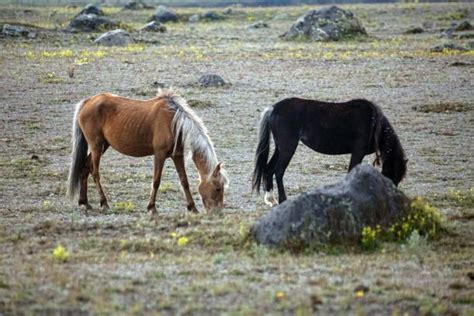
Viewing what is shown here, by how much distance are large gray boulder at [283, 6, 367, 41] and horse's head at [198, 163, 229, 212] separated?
100 ft

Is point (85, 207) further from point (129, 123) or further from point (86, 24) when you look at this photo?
point (86, 24)

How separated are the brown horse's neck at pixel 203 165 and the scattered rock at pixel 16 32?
3194 centimetres

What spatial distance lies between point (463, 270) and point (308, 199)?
1.87m

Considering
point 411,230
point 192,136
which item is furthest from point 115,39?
point 411,230

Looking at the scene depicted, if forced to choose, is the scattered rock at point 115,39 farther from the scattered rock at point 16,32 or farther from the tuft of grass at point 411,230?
the tuft of grass at point 411,230

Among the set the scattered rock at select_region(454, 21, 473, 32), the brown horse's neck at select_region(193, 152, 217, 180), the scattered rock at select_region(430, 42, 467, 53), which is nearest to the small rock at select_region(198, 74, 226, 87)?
the scattered rock at select_region(430, 42, 467, 53)

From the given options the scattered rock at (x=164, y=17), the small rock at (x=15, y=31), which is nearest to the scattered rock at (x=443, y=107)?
the small rock at (x=15, y=31)

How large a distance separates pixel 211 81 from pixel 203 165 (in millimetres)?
14800

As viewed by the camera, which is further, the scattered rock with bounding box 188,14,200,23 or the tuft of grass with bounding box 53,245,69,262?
the scattered rock with bounding box 188,14,200,23

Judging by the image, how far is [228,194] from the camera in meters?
15.5

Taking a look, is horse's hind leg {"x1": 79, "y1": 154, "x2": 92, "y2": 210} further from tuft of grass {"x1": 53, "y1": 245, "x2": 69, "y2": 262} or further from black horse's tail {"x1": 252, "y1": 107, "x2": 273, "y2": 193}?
tuft of grass {"x1": 53, "y1": 245, "x2": 69, "y2": 262}

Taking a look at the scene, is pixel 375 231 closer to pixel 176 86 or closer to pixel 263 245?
pixel 263 245

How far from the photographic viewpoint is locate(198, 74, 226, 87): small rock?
27375 millimetres

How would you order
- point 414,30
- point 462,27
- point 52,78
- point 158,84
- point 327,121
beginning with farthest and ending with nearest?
point 414,30 < point 462,27 < point 52,78 < point 158,84 < point 327,121
